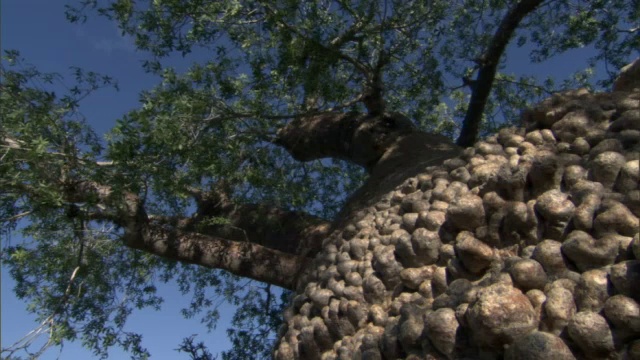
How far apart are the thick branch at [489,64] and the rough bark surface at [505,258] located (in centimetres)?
277

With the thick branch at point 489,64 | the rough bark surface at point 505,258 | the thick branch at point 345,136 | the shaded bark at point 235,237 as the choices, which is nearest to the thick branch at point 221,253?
the shaded bark at point 235,237

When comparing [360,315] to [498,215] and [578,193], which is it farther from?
[578,193]

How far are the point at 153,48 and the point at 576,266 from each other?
519 centimetres

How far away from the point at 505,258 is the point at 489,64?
3.91 meters

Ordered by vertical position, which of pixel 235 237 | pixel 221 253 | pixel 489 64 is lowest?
pixel 221 253

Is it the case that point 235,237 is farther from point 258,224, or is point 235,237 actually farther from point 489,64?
point 489,64

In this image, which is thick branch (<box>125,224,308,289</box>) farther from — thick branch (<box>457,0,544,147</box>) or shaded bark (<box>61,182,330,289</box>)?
thick branch (<box>457,0,544,147</box>)

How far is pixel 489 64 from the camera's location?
19.7 feet

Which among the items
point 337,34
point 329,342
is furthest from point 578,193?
point 337,34

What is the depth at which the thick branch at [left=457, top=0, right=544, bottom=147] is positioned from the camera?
18.8 feet

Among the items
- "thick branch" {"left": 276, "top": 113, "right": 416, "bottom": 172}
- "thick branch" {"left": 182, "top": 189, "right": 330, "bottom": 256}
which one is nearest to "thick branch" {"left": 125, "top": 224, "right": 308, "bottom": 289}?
"thick branch" {"left": 182, "top": 189, "right": 330, "bottom": 256}

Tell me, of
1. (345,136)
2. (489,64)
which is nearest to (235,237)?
(345,136)

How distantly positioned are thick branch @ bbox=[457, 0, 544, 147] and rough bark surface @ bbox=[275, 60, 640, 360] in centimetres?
277

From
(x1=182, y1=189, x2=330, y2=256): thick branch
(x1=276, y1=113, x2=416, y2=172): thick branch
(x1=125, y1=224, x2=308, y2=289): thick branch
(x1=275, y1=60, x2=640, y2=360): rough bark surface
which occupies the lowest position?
(x1=275, y1=60, x2=640, y2=360): rough bark surface
